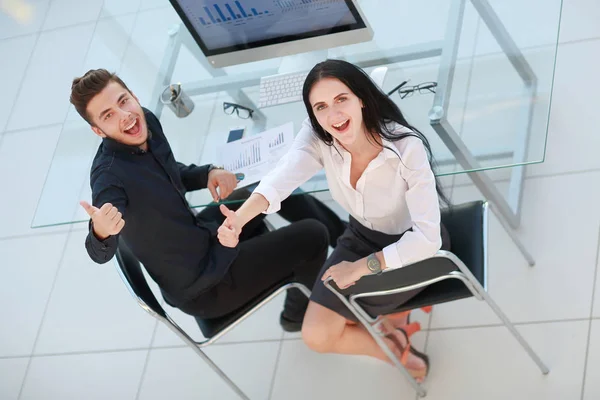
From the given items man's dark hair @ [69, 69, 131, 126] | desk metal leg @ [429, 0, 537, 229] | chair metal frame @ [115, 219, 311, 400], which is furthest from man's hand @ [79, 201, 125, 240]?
desk metal leg @ [429, 0, 537, 229]

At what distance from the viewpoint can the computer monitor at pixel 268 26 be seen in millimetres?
2955

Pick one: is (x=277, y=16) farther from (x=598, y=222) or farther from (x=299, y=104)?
(x=598, y=222)

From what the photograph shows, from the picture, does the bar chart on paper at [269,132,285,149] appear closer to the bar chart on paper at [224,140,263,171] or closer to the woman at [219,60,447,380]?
the bar chart on paper at [224,140,263,171]

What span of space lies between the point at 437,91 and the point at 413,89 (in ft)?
0.31

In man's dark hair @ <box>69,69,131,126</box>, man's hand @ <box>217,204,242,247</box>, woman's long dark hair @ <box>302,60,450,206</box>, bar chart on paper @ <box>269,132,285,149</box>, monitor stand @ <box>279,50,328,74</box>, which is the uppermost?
man's dark hair @ <box>69,69,131,126</box>

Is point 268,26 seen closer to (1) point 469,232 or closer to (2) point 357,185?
(2) point 357,185

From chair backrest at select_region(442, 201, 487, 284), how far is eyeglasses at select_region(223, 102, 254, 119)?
31.0 inches

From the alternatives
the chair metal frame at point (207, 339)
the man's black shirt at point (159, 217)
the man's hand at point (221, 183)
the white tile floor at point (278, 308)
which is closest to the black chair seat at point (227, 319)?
the chair metal frame at point (207, 339)

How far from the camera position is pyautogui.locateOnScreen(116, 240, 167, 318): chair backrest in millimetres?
2646

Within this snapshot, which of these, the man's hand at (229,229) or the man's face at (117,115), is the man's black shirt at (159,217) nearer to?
the man's face at (117,115)

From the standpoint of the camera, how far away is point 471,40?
2.93 meters

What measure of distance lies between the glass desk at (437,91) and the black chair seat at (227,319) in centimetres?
37

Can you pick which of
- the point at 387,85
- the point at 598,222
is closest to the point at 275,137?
the point at 387,85

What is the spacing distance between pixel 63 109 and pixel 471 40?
2.58 m
